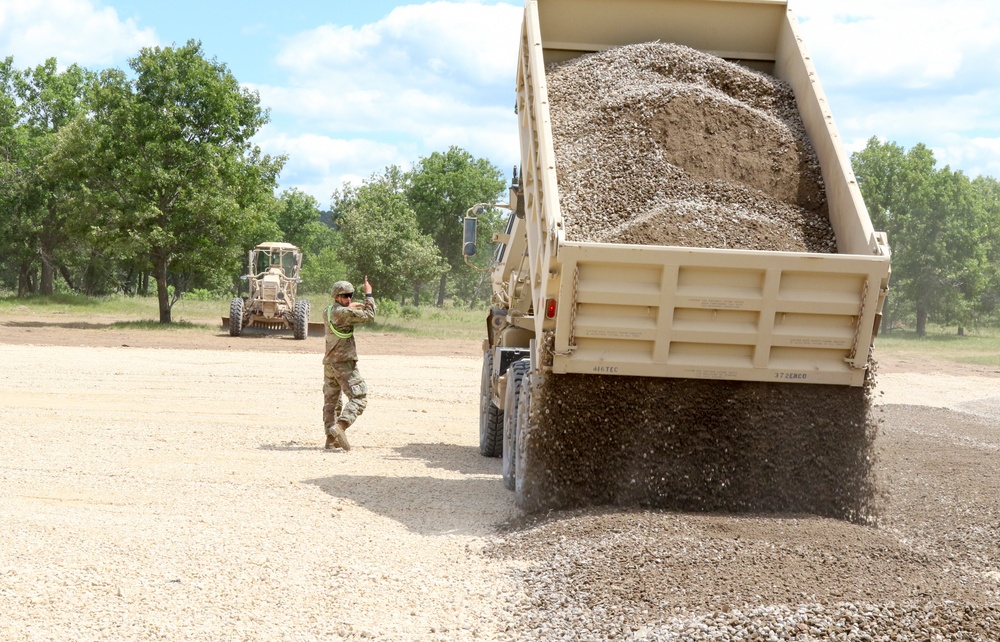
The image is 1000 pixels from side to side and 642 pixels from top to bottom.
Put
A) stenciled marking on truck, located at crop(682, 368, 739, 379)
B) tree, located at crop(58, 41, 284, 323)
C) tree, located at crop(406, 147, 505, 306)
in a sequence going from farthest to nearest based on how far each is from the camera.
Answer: tree, located at crop(406, 147, 505, 306)
tree, located at crop(58, 41, 284, 323)
stenciled marking on truck, located at crop(682, 368, 739, 379)

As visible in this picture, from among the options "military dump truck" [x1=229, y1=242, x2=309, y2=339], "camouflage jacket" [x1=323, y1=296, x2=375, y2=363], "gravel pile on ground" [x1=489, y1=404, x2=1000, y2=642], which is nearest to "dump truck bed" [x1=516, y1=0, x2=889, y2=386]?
"gravel pile on ground" [x1=489, y1=404, x2=1000, y2=642]

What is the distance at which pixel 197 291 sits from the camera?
5484 centimetres

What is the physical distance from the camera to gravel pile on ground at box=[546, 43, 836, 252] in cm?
729

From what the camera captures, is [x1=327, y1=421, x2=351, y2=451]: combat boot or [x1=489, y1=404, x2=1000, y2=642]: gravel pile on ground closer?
[x1=489, y1=404, x2=1000, y2=642]: gravel pile on ground

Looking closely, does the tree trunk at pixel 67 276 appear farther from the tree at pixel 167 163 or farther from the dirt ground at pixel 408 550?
the dirt ground at pixel 408 550

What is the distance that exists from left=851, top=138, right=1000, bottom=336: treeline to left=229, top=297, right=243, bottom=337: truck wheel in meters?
38.2

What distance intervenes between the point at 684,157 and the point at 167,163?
2518 centimetres

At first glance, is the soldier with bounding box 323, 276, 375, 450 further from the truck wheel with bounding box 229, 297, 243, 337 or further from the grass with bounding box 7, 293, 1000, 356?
the grass with bounding box 7, 293, 1000, 356

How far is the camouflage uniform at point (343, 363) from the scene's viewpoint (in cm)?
1038

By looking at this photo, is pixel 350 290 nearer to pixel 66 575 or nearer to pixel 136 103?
pixel 66 575

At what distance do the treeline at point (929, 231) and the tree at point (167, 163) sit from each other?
119ft

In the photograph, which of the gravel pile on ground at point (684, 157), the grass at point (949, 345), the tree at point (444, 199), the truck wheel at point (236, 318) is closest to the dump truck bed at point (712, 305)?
the gravel pile on ground at point (684, 157)

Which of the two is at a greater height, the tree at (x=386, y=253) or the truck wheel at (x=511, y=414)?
the tree at (x=386, y=253)

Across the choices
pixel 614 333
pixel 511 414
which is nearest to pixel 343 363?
pixel 511 414
